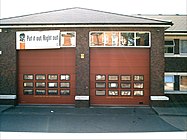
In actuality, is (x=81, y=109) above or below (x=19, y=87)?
below

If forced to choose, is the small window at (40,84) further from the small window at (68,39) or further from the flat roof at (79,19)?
the flat roof at (79,19)

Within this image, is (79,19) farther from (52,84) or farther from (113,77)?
(52,84)

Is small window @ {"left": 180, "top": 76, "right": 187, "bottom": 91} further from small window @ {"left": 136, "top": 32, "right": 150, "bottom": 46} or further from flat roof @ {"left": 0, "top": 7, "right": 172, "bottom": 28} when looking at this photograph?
flat roof @ {"left": 0, "top": 7, "right": 172, "bottom": 28}

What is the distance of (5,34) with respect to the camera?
13555mm

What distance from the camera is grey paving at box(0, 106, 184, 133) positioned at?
8781mm

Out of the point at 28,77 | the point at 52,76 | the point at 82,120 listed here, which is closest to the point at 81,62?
the point at 52,76

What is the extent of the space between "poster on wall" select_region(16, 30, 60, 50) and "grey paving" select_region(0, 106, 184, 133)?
361cm

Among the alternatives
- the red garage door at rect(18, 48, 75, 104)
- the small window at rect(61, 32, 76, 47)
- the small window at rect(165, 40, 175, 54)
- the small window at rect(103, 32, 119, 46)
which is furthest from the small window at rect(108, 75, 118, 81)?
the small window at rect(165, 40, 175, 54)

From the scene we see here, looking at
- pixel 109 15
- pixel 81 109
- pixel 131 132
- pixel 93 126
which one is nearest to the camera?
pixel 131 132

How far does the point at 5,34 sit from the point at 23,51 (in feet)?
4.69

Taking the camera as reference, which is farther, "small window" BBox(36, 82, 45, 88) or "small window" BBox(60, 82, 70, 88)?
"small window" BBox(36, 82, 45, 88)

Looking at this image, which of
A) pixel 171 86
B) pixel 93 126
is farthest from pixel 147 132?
pixel 171 86

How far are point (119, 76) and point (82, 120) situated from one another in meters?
4.49

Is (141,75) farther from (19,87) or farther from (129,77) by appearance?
(19,87)
